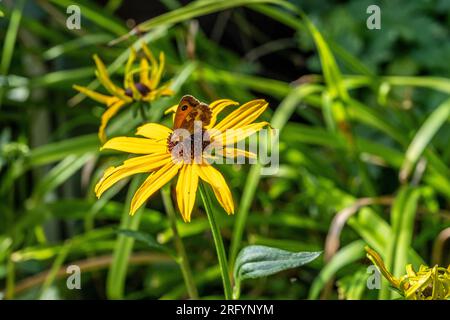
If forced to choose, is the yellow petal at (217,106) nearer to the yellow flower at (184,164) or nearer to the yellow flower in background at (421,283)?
the yellow flower at (184,164)

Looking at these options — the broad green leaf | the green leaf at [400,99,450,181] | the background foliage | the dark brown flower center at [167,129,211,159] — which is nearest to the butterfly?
the dark brown flower center at [167,129,211,159]

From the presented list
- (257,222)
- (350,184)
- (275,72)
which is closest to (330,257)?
(257,222)

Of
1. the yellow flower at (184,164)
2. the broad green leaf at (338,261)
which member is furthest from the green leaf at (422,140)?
the yellow flower at (184,164)

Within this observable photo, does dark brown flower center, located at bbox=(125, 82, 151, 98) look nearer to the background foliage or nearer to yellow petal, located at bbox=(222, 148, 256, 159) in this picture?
the background foliage

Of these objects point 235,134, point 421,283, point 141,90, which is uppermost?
point 141,90

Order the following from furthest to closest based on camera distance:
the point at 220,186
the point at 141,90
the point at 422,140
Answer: the point at 422,140 → the point at 141,90 → the point at 220,186

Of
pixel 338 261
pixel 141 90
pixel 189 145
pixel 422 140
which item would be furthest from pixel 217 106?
pixel 422 140

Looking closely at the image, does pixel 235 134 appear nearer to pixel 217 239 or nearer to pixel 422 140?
pixel 217 239
